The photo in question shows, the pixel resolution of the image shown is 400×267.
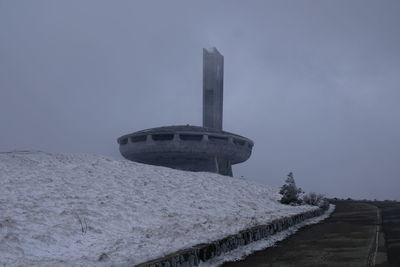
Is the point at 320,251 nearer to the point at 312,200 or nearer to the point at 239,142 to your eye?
the point at 312,200

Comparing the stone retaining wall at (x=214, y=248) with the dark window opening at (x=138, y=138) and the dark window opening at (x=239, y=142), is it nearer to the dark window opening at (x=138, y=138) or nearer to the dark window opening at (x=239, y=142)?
the dark window opening at (x=138, y=138)

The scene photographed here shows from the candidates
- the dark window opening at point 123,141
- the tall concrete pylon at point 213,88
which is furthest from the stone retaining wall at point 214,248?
the tall concrete pylon at point 213,88

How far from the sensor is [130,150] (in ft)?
178

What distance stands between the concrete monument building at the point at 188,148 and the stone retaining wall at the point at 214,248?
35.4m

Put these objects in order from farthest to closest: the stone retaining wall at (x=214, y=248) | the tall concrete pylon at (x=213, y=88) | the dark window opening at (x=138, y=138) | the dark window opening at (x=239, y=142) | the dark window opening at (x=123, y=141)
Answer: the tall concrete pylon at (x=213, y=88) → the dark window opening at (x=123, y=141) → the dark window opening at (x=239, y=142) → the dark window opening at (x=138, y=138) → the stone retaining wall at (x=214, y=248)

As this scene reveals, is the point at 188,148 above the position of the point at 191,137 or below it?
below

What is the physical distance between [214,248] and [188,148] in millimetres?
40865

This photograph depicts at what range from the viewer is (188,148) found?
51000 millimetres

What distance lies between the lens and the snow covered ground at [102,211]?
945 centimetres

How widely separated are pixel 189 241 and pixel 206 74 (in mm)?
61762

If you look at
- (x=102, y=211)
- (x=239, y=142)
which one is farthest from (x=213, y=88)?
(x=102, y=211)

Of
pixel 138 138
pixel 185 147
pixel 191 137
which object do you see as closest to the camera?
pixel 185 147

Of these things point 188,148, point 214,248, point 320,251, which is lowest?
point 320,251

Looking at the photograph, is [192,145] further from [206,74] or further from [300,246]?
[300,246]
